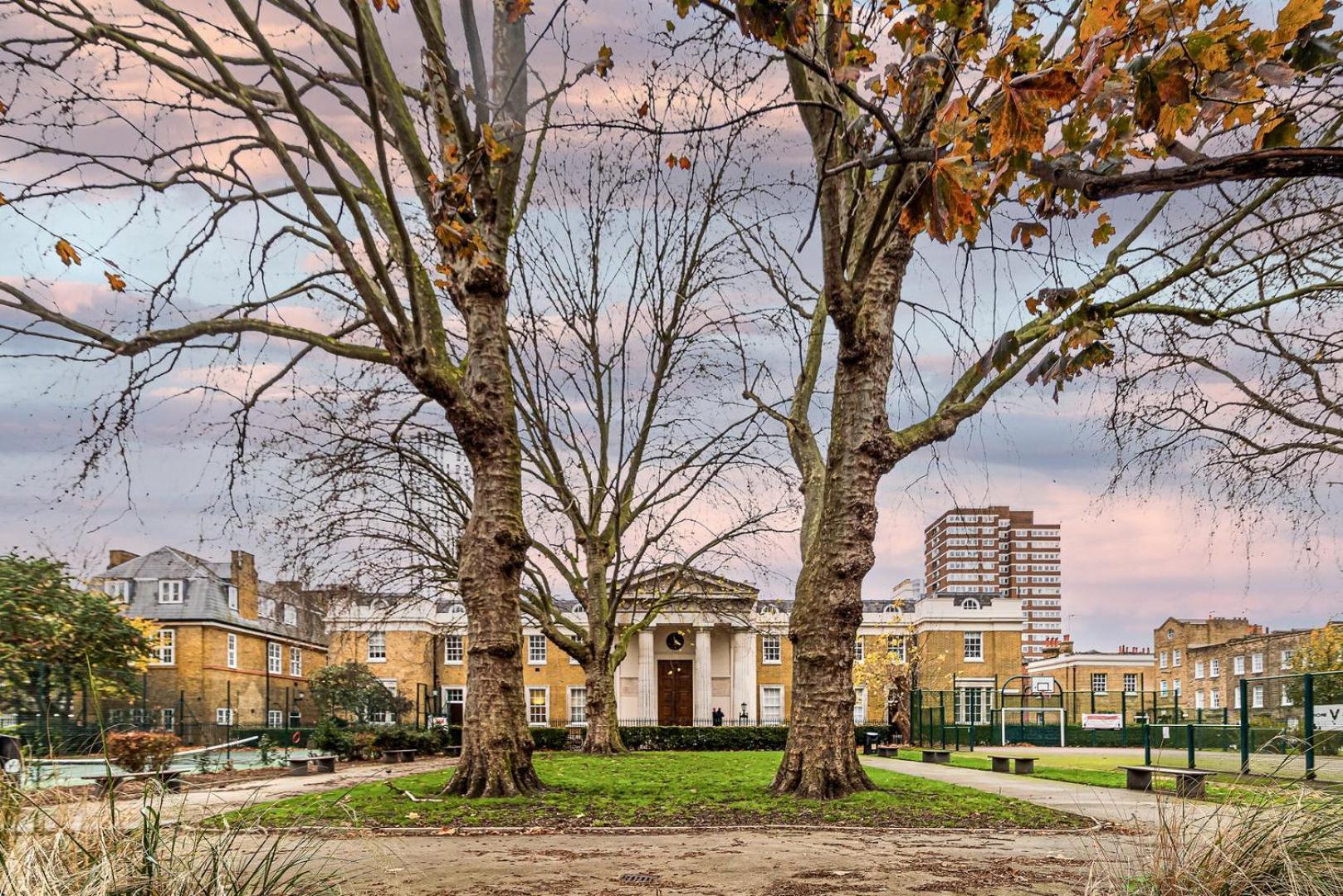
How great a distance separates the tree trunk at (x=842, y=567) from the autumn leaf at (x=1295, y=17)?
7.88 metres

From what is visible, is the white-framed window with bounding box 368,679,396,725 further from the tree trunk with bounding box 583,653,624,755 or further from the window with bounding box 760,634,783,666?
the window with bounding box 760,634,783,666

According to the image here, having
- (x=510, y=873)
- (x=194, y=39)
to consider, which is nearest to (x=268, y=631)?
(x=194, y=39)

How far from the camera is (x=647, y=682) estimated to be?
190 ft

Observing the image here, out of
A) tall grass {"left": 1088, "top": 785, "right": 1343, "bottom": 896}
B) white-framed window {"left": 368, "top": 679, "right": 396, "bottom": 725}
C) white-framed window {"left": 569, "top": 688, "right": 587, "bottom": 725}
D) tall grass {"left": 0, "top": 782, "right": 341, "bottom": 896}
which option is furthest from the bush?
white-framed window {"left": 569, "top": 688, "right": 587, "bottom": 725}

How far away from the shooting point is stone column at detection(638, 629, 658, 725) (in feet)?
187

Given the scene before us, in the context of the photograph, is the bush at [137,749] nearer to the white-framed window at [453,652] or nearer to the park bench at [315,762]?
the park bench at [315,762]

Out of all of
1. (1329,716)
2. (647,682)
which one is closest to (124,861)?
(1329,716)

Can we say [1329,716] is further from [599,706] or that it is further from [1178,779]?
[599,706]

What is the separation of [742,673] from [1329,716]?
1771 inches

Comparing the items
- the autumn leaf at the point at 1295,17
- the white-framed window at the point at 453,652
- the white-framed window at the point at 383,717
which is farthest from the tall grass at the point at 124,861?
the white-framed window at the point at 453,652

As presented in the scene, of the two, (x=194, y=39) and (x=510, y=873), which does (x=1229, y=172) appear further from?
(x=194, y=39)

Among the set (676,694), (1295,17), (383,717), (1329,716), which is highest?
(1295,17)

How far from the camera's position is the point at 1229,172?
13.3 ft

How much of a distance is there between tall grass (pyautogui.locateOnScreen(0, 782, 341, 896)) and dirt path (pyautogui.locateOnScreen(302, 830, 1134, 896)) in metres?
1.02
